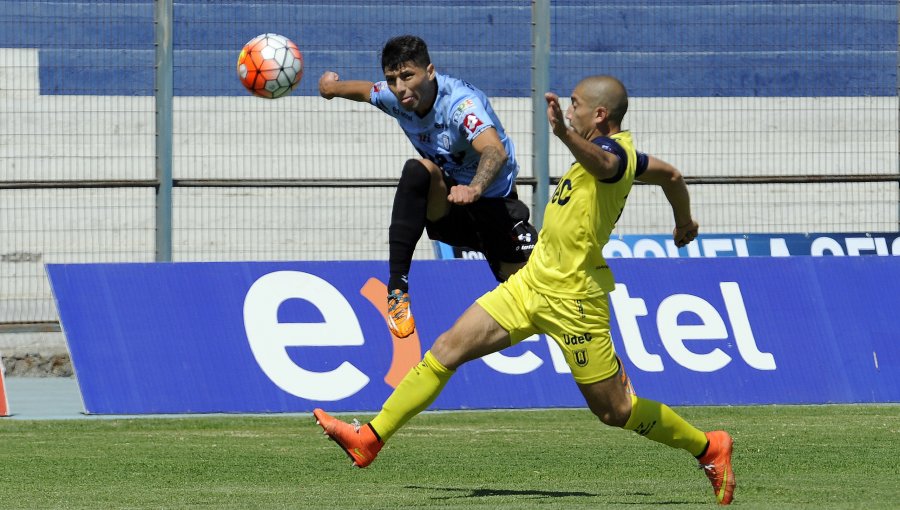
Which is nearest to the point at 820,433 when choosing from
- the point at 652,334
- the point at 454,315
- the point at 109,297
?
the point at 652,334

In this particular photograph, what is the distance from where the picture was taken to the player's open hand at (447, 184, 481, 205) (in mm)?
7000

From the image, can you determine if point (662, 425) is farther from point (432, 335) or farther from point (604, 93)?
point (432, 335)

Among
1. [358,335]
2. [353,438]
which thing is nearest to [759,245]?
[358,335]

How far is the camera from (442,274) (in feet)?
40.8

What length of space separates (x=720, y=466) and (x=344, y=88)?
9.83 ft

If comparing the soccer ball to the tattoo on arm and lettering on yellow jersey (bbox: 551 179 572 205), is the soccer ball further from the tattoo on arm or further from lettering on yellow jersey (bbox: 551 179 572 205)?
lettering on yellow jersey (bbox: 551 179 572 205)

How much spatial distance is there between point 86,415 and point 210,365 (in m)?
1.01

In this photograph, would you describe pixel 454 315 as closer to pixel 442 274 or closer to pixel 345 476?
pixel 442 274

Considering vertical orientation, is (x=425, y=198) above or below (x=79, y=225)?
above

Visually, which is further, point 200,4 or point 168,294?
point 200,4

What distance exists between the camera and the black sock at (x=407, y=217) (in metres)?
7.80

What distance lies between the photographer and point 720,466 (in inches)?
272

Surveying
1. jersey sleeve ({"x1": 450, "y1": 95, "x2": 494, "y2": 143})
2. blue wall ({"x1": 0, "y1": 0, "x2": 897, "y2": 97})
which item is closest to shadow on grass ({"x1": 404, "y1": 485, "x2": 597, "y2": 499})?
jersey sleeve ({"x1": 450, "y1": 95, "x2": 494, "y2": 143})

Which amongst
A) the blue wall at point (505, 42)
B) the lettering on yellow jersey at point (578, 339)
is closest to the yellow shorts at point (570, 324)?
the lettering on yellow jersey at point (578, 339)
